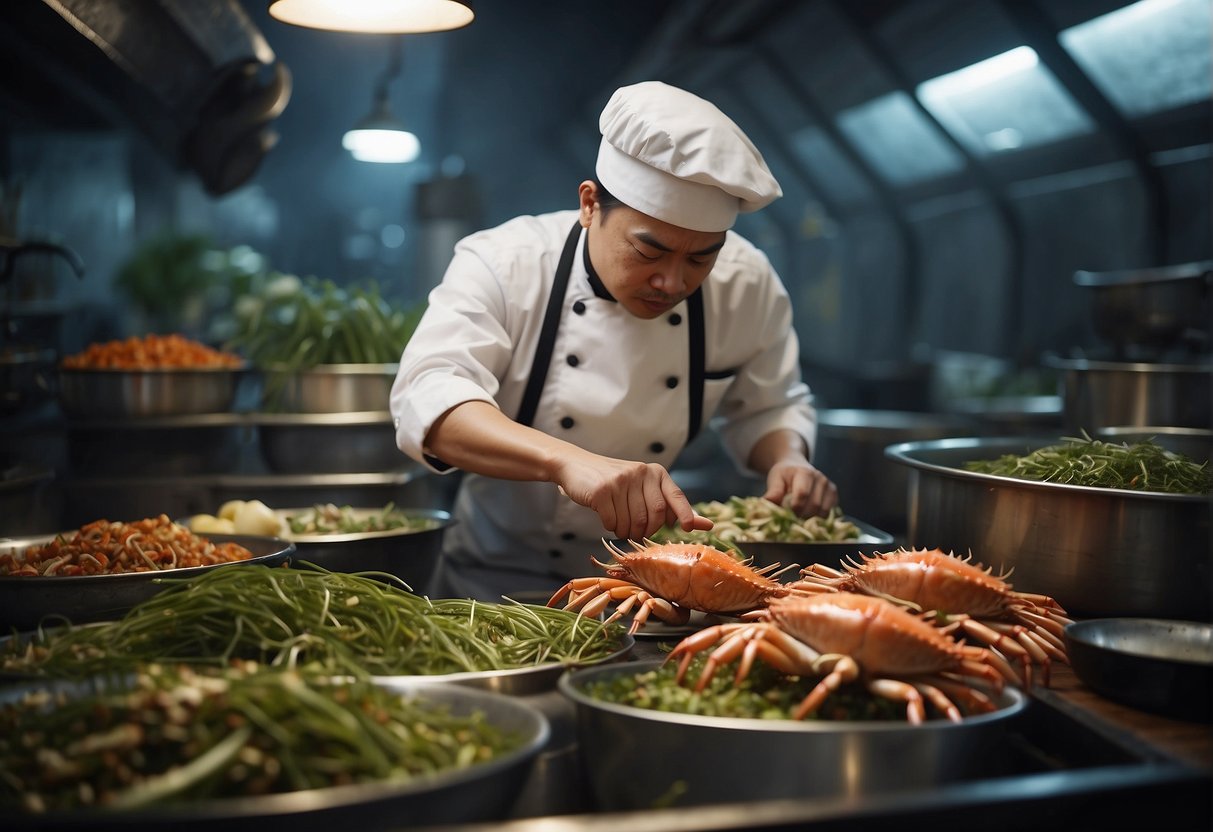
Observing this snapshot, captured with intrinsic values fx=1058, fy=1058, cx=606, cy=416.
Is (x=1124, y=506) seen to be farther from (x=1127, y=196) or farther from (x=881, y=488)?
(x=1127, y=196)

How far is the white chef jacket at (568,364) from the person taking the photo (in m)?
2.57

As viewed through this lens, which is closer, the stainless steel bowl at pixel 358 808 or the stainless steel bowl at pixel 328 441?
the stainless steel bowl at pixel 358 808

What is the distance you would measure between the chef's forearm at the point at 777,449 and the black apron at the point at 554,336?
0.96 feet

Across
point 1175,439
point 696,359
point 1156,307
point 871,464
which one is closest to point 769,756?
point 696,359

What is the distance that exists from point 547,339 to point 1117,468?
1.32 meters

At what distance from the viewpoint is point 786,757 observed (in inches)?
48.0

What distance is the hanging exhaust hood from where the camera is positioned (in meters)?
3.52

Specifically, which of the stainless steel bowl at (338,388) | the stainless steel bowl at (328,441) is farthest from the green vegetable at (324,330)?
the stainless steel bowl at (328,441)

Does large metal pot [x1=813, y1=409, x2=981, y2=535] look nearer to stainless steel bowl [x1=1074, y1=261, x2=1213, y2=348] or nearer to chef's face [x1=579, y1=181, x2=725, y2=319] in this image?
stainless steel bowl [x1=1074, y1=261, x2=1213, y2=348]

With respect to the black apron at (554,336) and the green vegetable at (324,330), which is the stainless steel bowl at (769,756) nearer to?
the black apron at (554,336)

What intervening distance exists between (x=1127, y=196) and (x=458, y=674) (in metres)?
5.32

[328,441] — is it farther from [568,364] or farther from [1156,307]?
[1156,307]

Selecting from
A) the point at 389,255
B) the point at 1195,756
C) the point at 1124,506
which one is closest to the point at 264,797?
the point at 1195,756

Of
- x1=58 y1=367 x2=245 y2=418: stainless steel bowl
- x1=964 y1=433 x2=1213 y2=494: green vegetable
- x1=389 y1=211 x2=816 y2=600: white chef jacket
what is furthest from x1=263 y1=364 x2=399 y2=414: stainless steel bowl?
x1=964 y1=433 x2=1213 y2=494: green vegetable
